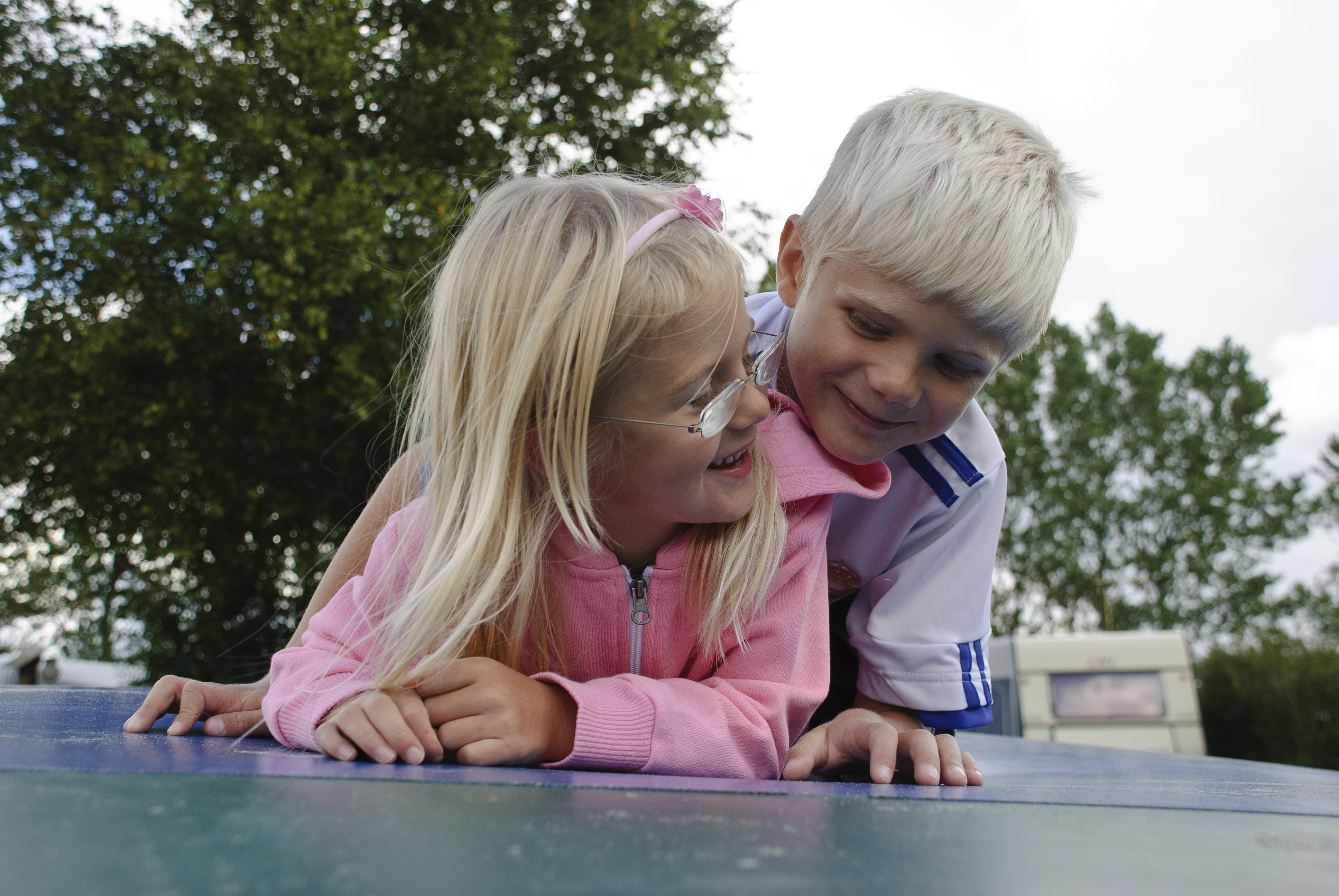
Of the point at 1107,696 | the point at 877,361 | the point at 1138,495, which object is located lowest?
the point at 877,361

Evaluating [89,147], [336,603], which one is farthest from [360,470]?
[336,603]

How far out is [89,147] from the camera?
8570mm

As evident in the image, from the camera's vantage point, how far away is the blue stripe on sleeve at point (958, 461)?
2051mm

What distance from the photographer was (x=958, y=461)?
2.05m

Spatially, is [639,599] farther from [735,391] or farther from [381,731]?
[381,731]

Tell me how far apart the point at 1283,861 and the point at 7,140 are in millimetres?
10664

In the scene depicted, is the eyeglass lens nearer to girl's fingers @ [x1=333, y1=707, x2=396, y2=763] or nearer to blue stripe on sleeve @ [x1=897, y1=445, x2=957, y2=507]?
blue stripe on sleeve @ [x1=897, y1=445, x2=957, y2=507]

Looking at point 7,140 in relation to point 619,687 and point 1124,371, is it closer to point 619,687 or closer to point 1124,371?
point 619,687

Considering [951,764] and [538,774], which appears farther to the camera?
[951,764]

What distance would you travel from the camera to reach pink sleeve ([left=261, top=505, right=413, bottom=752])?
4.65ft

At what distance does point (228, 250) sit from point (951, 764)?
797cm

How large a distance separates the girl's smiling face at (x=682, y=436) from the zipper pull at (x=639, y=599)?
0.31 feet

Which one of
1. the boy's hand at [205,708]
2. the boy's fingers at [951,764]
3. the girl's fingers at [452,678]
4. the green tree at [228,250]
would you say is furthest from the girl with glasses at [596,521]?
the green tree at [228,250]

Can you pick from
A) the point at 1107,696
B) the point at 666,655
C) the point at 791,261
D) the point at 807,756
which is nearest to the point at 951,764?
the point at 807,756
